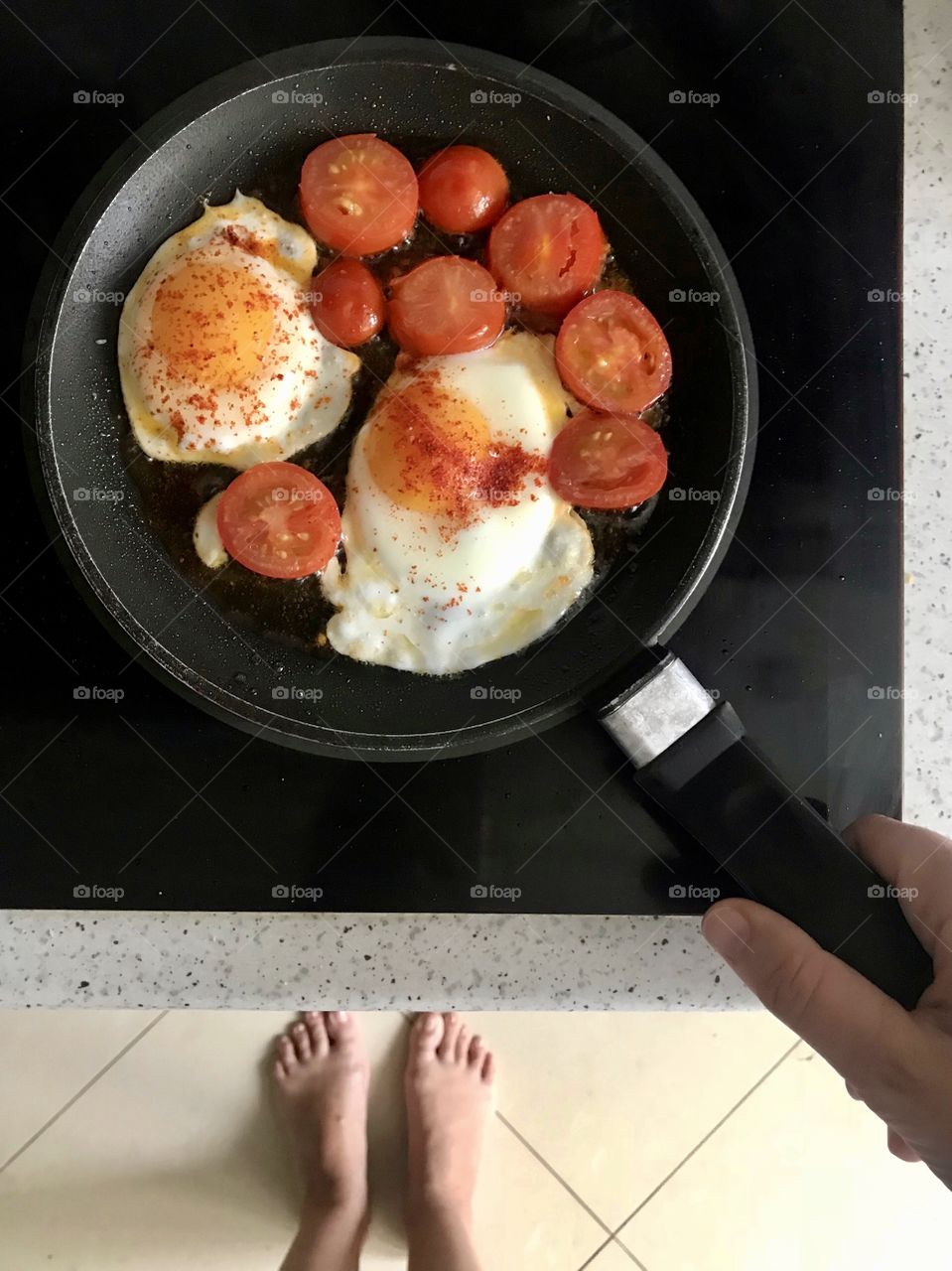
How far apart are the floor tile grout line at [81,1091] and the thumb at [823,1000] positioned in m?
1.04

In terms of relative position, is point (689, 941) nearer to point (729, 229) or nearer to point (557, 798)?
point (557, 798)

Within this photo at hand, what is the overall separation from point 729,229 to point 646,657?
2.06ft

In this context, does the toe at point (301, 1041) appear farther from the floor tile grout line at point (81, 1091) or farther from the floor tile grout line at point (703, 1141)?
the floor tile grout line at point (703, 1141)

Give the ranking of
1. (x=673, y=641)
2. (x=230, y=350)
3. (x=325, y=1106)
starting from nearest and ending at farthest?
(x=230, y=350) → (x=673, y=641) → (x=325, y=1106)

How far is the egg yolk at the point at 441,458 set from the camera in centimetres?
118

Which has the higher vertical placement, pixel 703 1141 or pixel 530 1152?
pixel 703 1141

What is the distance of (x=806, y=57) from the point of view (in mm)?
1320

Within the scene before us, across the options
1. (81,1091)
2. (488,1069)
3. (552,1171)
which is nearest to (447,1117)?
(488,1069)

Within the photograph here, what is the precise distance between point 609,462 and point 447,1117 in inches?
46.2

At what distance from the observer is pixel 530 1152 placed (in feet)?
5.61

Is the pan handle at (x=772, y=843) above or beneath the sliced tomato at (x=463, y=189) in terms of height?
beneath

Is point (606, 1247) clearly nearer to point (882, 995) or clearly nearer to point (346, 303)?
point (882, 995)

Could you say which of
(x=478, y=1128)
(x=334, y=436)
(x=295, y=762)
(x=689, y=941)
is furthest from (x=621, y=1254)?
(x=334, y=436)

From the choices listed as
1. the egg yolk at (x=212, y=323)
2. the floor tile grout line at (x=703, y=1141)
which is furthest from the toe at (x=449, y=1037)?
the egg yolk at (x=212, y=323)
